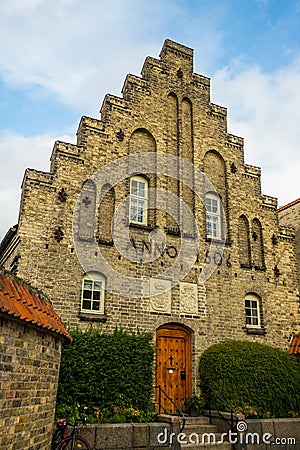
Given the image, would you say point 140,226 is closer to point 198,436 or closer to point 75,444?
point 198,436

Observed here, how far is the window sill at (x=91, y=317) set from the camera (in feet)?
41.1

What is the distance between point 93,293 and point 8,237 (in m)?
3.54

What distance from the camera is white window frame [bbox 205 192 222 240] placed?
1620cm

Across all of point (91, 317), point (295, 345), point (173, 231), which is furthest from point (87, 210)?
point (295, 345)

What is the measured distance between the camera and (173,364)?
1377cm

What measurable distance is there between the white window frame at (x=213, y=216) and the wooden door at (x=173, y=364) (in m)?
3.99

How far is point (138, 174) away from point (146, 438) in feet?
28.7

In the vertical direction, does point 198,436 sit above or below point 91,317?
below

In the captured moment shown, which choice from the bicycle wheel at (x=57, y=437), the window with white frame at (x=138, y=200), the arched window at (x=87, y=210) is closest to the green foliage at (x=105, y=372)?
the bicycle wheel at (x=57, y=437)

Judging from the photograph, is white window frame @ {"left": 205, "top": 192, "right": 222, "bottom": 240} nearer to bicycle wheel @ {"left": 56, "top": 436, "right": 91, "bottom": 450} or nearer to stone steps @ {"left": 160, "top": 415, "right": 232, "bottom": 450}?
stone steps @ {"left": 160, "top": 415, "right": 232, "bottom": 450}

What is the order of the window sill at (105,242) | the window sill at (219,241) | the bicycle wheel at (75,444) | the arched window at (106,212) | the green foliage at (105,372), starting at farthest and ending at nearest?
the window sill at (219,241) < the arched window at (106,212) < the window sill at (105,242) < the green foliage at (105,372) < the bicycle wheel at (75,444)

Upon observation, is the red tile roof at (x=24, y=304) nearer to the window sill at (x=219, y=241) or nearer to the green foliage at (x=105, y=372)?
the green foliage at (x=105, y=372)

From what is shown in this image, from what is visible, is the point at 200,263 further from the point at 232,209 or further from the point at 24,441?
the point at 24,441

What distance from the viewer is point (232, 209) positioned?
54.8 ft
